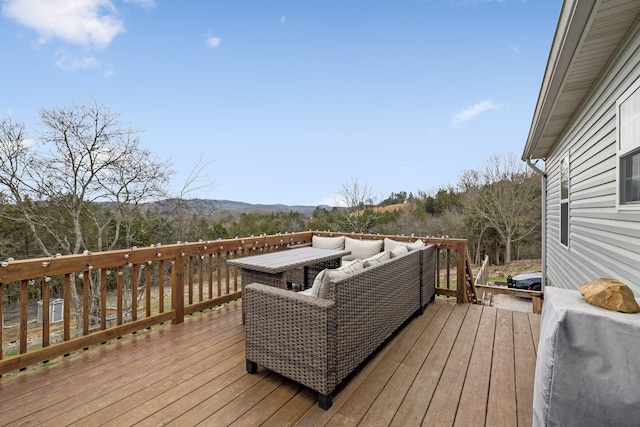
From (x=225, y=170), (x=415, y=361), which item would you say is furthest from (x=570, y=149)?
(x=225, y=170)

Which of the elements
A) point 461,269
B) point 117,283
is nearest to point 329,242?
point 461,269

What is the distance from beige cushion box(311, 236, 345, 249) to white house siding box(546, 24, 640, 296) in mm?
3337

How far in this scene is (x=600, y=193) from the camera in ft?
11.0

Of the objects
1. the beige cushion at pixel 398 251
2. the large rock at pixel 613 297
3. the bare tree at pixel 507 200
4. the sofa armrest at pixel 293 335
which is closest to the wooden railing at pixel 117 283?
the beige cushion at pixel 398 251

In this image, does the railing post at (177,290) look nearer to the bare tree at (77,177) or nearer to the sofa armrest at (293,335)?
the sofa armrest at (293,335)

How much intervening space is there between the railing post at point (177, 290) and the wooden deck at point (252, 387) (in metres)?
0.37

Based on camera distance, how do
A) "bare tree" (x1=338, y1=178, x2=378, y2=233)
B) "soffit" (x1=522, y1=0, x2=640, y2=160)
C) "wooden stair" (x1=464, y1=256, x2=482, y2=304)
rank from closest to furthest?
"soffit" (x1=522, y1=0, x2=640, y2=160)
"wooden stair" (x1=464, y1=256, x2=482, y2=304)
"bare tree" (x1=338, y1=178, x2=378, y2=233)

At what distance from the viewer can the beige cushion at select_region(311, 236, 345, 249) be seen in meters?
5.25

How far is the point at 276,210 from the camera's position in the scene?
15281mm

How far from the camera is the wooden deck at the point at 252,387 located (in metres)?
1.89

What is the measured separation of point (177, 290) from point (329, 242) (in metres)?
2.60

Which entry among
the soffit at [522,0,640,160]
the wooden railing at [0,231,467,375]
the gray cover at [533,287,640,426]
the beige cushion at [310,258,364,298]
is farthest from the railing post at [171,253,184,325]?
the soffit at [522,0,640,160]

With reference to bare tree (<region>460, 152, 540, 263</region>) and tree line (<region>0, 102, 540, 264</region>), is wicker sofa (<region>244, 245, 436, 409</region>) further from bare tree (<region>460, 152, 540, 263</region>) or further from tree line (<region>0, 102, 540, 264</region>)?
bare tree (<region>460, 152, 540, 263</region>)

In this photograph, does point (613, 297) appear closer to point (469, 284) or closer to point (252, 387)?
point (252, 387)
